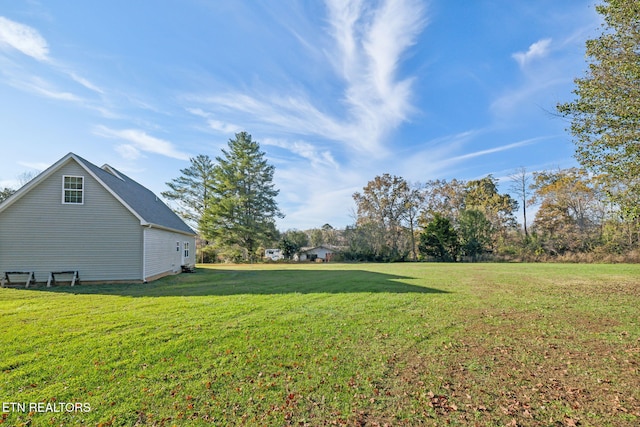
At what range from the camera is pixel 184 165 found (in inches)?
1436

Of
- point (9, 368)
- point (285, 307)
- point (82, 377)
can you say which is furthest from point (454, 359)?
point (9, 368)

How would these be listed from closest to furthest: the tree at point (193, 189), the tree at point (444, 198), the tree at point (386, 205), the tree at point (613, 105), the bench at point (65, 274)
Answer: the tree at point (613, 105) < the bench at point (65, 274) < the tree at point (193, 189) < the tree at point (386, 205) < the tree at point (444, 198)

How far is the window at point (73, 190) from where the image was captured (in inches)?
505

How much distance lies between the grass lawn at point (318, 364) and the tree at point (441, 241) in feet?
87.2

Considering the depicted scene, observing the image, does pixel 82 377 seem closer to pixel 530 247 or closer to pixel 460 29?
pixel 460 29

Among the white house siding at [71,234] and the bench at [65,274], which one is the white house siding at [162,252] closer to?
the white house siding at [71,234]

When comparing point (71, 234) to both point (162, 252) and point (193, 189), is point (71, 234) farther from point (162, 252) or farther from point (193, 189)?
point (193, 189)

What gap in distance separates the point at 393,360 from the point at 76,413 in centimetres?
399

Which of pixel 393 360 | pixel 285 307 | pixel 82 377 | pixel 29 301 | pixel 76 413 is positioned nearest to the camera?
pixel 76 413

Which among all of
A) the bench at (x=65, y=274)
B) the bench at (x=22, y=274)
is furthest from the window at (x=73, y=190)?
the bench at (x=22, y=274)

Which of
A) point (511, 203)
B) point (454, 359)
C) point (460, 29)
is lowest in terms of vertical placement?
point (454, 359)

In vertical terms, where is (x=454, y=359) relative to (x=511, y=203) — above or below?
below

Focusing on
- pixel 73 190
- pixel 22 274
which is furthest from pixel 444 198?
pixel 22 274

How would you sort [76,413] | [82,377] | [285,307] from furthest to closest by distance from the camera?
[285,307]
[82,377]
[76,413]
